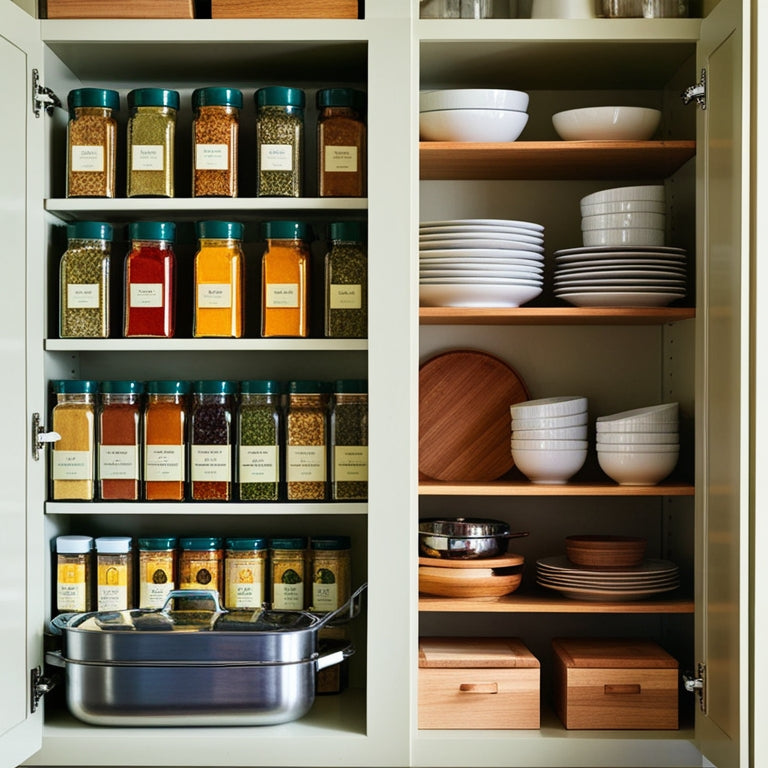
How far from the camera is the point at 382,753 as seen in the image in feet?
6.33

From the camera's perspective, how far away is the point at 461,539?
208 cm

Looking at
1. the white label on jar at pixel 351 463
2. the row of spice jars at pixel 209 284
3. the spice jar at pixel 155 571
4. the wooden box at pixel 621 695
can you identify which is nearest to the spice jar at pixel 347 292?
the row of spice jars at pixel 209 284

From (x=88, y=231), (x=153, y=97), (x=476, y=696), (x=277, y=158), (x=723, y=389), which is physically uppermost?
(x=153, y=97)

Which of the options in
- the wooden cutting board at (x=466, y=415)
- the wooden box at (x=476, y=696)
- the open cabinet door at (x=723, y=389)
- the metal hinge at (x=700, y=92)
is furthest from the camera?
the wooden cutting board at (x=466, y=415)

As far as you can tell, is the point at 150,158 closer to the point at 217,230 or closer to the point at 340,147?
the point at 217,230

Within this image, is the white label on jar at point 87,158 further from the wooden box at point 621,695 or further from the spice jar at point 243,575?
the wooden box at point 621,695

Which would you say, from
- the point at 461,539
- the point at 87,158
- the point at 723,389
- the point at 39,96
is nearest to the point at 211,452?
the point at 461,539

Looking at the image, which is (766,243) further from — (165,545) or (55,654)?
(55,654)

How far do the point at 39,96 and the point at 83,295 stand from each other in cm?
39

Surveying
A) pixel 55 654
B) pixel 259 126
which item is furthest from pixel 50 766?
pixel 259 126

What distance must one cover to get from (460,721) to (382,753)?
0.17m

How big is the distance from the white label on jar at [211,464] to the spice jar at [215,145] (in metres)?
0.51

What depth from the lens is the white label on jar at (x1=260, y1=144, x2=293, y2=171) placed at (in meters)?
2.02

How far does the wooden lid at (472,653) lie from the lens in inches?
78.9
